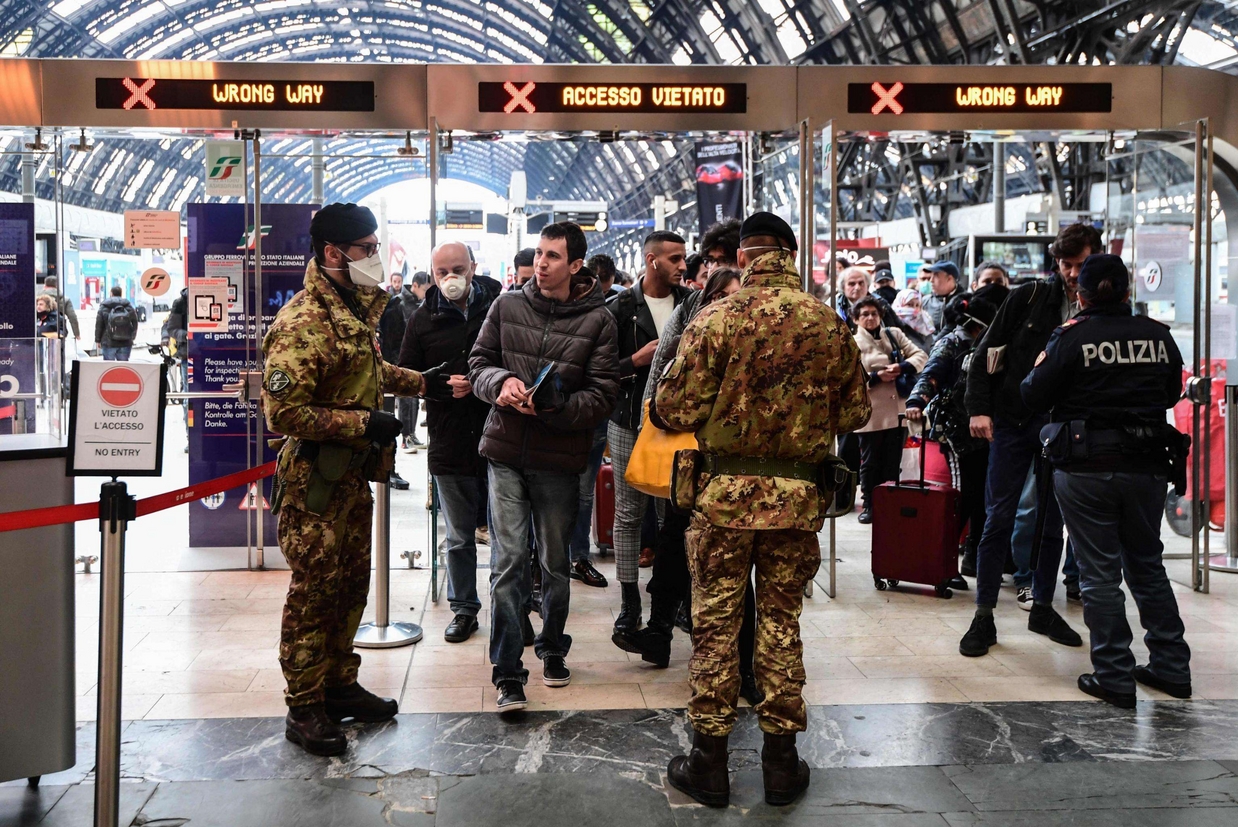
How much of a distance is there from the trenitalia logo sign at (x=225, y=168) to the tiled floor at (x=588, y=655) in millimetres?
2245

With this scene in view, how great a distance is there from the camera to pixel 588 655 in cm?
497

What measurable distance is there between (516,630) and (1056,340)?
234cm

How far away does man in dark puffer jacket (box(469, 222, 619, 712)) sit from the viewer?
415cm

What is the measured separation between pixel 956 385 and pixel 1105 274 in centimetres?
179

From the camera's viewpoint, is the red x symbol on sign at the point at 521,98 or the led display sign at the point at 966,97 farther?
the led display sign at the point at 966,97

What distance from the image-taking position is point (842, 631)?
5.42 metres

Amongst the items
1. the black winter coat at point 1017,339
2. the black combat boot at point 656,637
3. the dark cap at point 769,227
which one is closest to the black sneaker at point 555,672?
the black combat boot at point 656,637

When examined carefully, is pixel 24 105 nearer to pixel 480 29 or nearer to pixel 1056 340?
pixel 1056 340

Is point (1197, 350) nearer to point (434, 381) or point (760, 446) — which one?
point (760, 446)

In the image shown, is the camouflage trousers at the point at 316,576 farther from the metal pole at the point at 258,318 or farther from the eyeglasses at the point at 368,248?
the metal pole at the point at 258,318

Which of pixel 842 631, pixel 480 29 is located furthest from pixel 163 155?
pixel 842 631

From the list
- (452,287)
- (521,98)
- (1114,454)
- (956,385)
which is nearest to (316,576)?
(452,287)

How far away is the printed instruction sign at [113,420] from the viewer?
299 centimetres

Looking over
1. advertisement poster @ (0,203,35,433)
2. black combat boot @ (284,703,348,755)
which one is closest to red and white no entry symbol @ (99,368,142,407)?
black combat boot @ (284,703,348,755)
